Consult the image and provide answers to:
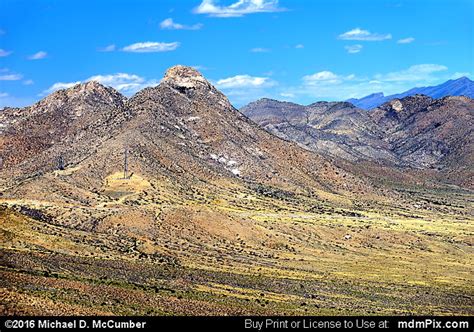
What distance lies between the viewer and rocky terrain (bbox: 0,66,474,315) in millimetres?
73375

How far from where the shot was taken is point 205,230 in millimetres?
119812

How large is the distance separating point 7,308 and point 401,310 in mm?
43468

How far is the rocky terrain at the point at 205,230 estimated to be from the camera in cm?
7338

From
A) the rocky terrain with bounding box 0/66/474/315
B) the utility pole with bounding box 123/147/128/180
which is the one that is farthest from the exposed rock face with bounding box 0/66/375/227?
the utility pole with bounding box 123/147/128/180

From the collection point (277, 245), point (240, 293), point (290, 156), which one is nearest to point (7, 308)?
point (240, 293)

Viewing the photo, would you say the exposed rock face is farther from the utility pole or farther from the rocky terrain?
the utility pole

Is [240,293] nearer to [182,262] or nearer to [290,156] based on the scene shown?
[182,262]

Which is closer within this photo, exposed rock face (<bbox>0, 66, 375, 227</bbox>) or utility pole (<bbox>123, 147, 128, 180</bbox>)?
exposed rock face (<bbox>0, 66, 375, 227</bbox>)
